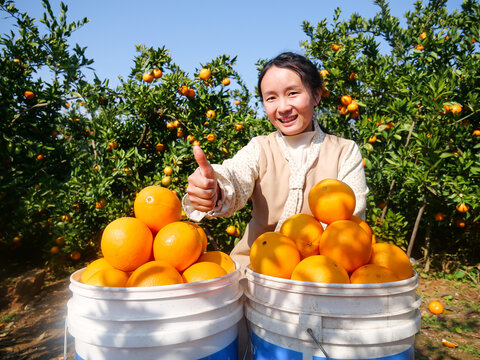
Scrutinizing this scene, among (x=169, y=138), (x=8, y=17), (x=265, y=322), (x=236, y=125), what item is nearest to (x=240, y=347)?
(x=265, y=322)

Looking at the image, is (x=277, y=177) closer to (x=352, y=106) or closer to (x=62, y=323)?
(x=352, y=106)

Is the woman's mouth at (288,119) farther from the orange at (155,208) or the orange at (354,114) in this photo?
the orange at (354,114)

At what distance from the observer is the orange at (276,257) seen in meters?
0.97

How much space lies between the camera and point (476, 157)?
2.92m

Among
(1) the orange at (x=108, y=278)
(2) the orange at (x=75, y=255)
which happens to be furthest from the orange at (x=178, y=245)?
(2) the orange at (x=75, y=255)

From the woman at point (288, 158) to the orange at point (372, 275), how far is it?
684 millimetres

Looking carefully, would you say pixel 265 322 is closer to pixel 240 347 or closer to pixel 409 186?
pixel 240 347

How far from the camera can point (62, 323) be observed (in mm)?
2713

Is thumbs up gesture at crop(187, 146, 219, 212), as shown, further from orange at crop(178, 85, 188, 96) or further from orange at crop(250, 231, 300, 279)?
orange at crop(178, 85, 188, 96)

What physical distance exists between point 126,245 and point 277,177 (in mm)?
989

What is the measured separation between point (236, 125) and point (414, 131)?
1865 mm

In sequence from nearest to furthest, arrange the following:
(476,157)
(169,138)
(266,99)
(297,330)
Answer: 1. (297,330)
2. (266,99)
3. (476,157)
4. (169,138)

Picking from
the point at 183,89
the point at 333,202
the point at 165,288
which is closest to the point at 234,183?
the point at 333,202

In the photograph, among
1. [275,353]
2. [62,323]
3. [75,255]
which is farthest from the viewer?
[75,255]
